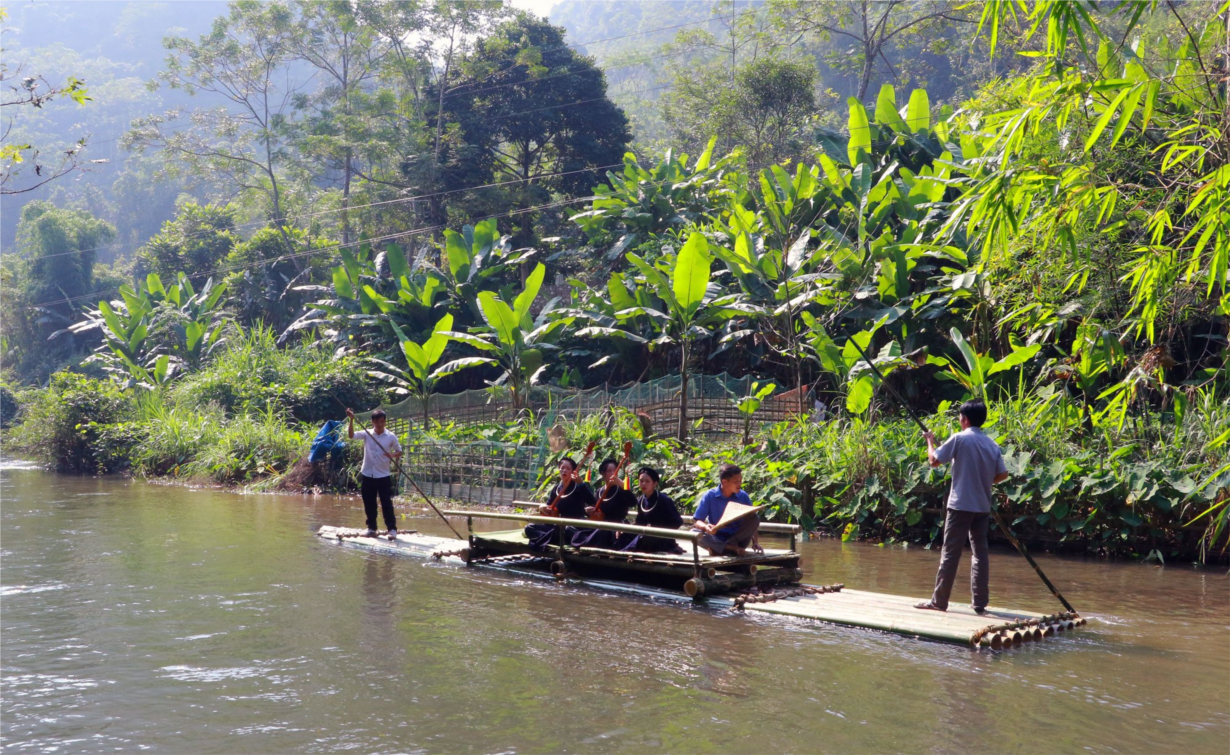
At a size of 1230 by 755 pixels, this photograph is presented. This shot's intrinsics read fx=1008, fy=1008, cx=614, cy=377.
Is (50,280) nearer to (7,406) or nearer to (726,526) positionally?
(7,406)

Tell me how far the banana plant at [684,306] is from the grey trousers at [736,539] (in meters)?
6.19

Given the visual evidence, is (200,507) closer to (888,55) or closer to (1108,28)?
(1108,28)

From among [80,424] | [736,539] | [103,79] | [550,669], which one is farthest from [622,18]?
[550,669]

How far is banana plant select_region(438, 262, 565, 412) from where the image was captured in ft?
61.2

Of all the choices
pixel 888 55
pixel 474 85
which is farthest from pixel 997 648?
pixel 888 55

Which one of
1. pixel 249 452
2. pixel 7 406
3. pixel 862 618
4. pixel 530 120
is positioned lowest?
pixel 862 618

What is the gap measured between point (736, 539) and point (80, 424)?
21539 mm

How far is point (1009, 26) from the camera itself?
2133 cm

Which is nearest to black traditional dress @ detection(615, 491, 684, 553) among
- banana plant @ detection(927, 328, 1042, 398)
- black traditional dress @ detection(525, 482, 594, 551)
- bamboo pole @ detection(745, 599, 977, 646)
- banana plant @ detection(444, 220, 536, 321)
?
black traditional dress @ detection(525, 482, 594, 551)

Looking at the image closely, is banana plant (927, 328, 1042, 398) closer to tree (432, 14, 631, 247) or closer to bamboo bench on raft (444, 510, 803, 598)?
bamboo bench on raft (444, 510, 803, 598)

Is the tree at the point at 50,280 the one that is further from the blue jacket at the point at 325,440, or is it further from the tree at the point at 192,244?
the blue jacket at the point at 325,440

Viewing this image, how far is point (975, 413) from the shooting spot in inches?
308

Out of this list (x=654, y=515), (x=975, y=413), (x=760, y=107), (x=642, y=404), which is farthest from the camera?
(x=760, y=107)

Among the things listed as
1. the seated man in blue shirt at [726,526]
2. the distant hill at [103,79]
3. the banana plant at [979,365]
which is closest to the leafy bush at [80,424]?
the distant hill at [103,79]
